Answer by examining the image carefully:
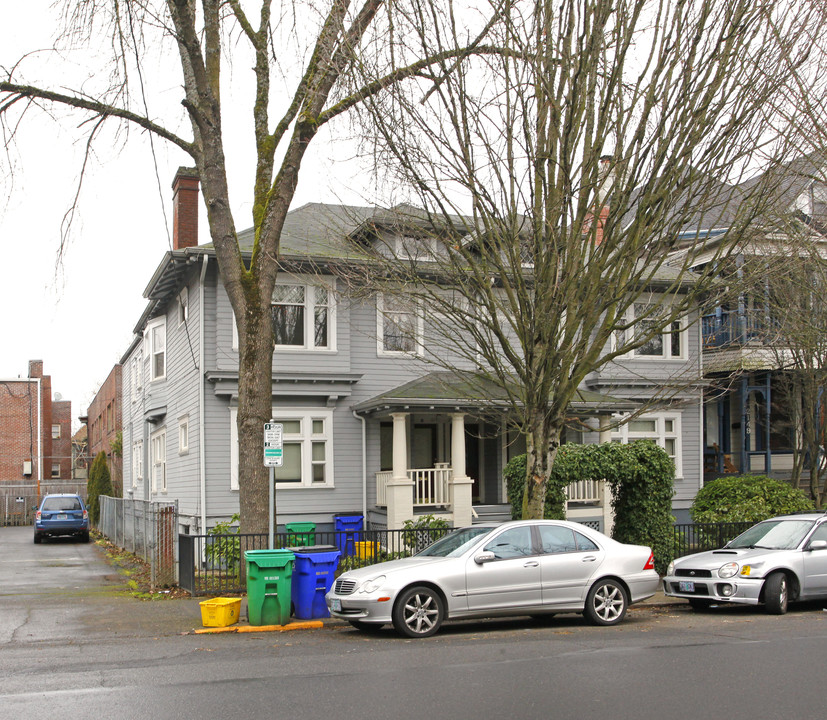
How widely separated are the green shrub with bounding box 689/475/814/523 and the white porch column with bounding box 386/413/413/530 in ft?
21.4

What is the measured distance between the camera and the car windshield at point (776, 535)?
14.1 metres

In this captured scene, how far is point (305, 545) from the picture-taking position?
15078 millimetres

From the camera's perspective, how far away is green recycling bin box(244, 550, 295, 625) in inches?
488

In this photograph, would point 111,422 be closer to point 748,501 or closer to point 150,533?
point 150,533

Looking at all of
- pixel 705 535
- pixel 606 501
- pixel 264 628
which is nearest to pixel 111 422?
pixel 606 501

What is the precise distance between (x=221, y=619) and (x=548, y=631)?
4362 mm

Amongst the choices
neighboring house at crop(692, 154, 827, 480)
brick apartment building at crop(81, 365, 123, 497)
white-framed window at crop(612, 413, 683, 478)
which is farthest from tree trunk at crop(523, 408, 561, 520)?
brick apartment building at crop(81, 365, 123, 497)

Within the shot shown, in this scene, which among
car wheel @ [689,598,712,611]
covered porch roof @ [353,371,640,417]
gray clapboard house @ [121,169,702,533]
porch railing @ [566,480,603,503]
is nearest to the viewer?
car wheel @ [689,598,712,611]

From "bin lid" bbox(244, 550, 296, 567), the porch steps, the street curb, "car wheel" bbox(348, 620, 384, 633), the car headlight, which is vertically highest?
"bin lid" bbox(244, 550, 296, 567)

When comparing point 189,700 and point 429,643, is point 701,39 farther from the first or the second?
point 189,700

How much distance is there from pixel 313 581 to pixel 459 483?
29.8 ft

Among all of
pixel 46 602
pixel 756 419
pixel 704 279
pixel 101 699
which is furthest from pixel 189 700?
pixel 756 419

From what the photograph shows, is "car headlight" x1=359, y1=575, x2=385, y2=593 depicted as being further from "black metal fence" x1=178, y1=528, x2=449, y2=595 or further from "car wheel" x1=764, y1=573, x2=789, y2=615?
"car wheel" x1=764, y1=573, x2=789, y2=615

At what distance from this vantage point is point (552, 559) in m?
12.2
